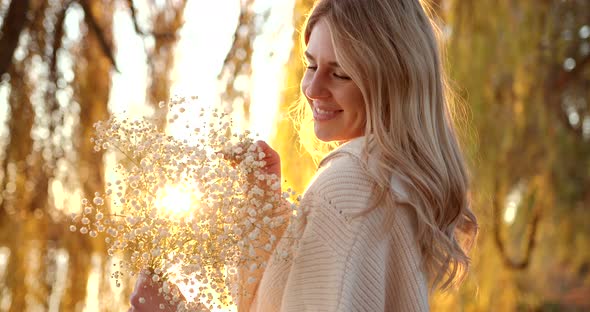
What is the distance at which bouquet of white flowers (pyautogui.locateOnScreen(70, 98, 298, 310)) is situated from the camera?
1463mm

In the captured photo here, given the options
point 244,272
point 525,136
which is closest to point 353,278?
point 244,272

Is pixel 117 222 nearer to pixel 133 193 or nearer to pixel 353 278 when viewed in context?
pixel 133 193

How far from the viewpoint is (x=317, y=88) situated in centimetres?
170

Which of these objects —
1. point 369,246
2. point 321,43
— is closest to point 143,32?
point 321,43

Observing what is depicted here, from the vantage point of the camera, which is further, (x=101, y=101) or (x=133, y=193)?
(x=101, y=101)

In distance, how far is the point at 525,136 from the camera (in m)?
3.65

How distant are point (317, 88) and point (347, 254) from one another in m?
0.37

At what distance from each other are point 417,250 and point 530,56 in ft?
7.33

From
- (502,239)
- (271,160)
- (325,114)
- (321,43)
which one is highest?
(502,239)

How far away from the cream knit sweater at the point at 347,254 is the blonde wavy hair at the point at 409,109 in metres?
0.04

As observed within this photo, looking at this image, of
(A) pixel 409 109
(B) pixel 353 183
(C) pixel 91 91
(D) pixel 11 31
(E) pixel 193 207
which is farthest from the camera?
(C) pixel 91 91

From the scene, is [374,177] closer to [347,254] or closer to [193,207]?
[347,254]

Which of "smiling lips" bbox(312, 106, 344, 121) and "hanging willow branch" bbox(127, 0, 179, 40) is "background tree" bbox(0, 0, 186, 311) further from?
"smiling lips" bbox(312, 106, 344, 121)

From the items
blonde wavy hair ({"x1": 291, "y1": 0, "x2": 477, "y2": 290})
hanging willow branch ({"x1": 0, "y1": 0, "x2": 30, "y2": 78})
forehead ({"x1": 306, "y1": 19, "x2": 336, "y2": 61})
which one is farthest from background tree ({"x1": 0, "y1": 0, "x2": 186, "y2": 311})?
blonde wavy hair ({"x1": 291, "y1": 0, "x2": 477, "y2": 290})
